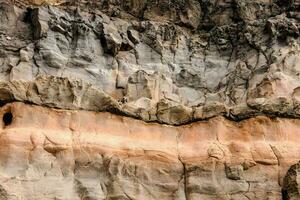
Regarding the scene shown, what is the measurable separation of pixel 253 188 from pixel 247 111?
2003mm

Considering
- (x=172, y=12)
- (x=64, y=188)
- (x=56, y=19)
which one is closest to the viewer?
(x=64, y=188)

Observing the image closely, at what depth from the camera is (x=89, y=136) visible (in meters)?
14.7

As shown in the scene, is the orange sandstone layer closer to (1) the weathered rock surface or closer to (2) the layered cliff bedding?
(2) the layered cliff bedding

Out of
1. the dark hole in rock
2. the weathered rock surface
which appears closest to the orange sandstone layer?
the dark hole in rock

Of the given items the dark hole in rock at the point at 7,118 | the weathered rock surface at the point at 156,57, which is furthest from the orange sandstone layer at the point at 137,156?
the weathered rock surface at the point at 156,57

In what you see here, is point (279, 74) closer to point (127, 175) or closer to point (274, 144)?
point (274, 144)

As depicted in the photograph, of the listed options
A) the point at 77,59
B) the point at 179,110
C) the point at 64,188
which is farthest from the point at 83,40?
the point at 64,188

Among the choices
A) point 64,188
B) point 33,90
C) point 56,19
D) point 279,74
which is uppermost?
point 56,19

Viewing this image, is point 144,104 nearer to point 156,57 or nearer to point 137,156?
point 137,156

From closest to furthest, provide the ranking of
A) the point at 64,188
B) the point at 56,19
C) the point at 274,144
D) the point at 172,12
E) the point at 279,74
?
the point at 64,188, the point at 274,144, the point at 279,74, the point at 56,19, the point at 172,12

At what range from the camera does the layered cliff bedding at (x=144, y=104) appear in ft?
46.8

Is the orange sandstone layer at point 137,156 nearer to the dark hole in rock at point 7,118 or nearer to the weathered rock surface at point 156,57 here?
the dark hole in rock at point 7,118

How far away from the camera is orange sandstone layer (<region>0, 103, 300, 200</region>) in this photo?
14031 mm

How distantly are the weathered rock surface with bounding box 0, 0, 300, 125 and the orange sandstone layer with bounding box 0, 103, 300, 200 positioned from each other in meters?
0.35
